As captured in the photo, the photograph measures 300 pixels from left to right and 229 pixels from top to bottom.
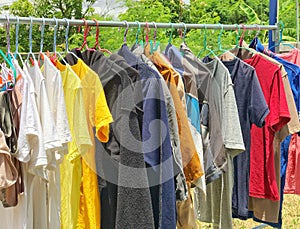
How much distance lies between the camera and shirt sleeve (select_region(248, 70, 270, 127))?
2.54 metres

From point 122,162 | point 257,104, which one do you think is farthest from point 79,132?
point 257,104

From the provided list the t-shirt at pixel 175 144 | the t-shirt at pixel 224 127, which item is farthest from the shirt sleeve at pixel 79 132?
the t-shirt at pixel 224 127

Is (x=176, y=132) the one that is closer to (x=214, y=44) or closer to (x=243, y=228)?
(x=243, y=228)

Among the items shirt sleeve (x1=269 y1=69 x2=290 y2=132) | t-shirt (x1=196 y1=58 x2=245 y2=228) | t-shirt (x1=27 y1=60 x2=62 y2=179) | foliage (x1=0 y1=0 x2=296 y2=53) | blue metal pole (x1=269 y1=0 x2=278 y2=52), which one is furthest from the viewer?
foliage (x1=0 y1=0 x2=296 y2=53)

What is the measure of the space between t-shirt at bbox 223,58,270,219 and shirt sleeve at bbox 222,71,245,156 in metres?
0.11

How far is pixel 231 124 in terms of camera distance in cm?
251

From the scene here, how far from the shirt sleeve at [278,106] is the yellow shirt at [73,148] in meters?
0.98

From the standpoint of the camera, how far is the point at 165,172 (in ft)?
7.01

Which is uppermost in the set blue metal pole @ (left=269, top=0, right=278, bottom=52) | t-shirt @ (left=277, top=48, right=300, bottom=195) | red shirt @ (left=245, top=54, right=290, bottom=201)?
blue metal pole @ (left=269, top=0, right=278, bottom=52)

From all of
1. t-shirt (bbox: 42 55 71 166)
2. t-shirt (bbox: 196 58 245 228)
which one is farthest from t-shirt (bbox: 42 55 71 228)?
t-shirt (bbox: 196 58 245 228)

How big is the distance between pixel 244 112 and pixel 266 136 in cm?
17

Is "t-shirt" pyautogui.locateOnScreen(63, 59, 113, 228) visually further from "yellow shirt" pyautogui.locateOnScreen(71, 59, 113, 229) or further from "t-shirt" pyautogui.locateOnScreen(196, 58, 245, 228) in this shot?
"t-shirt" pyautogui.locateOnScreen(196, 58, 245, 228)

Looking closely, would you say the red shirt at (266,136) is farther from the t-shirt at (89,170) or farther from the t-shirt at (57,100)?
the t-shirt at (57,100)

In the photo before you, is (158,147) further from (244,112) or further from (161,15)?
(161,15)
